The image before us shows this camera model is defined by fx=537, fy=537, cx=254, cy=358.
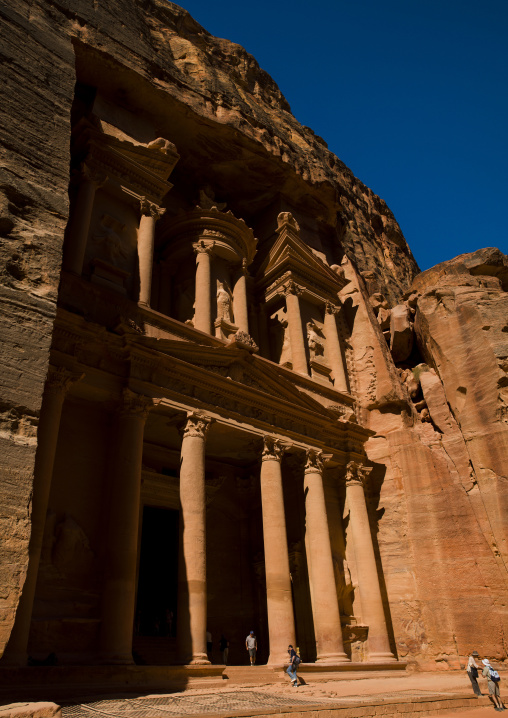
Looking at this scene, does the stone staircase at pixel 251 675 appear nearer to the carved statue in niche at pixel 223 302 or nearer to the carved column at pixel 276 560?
the carved column at pixel 276 560

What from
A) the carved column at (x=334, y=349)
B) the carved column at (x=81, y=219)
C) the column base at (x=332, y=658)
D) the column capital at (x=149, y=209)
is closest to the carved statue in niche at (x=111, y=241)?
the carved column at (x=81, y=219)

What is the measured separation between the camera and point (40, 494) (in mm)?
10391

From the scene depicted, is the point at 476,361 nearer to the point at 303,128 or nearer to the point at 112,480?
the point at 112,480

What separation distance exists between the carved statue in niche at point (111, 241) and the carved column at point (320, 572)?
8219 millimetres

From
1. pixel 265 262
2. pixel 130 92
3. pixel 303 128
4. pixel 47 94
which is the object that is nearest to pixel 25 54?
pixel 47 94

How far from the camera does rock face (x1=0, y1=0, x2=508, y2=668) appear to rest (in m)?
6.91

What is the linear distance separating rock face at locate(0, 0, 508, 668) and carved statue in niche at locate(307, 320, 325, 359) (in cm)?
7

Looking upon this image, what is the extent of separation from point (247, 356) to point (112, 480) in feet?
17.9

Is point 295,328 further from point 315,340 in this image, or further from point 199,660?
point 199,660

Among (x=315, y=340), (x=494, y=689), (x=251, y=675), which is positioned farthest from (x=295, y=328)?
(x=494, y=689)

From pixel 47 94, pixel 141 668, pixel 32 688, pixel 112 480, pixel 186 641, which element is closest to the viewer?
pixel 47 94

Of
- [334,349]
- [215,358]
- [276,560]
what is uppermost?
[334,349]

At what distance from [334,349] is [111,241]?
9637mm

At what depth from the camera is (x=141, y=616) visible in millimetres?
15258
